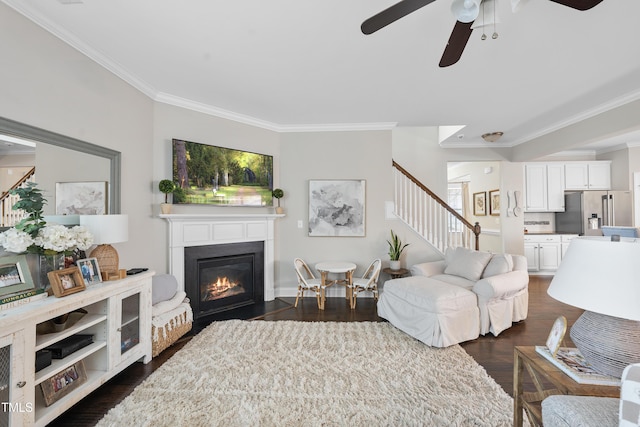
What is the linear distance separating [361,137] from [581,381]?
3.74m

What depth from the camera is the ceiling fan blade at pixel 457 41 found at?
167cm

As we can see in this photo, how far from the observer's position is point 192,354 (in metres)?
2.54

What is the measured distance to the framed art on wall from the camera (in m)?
4.33

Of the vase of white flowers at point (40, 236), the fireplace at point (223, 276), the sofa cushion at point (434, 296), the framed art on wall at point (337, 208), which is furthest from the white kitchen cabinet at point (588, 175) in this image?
the vase of white flowers at point (40, 236)

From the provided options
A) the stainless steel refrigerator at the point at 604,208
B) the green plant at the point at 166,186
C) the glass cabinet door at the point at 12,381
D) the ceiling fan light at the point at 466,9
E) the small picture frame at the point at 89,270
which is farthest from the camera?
the stainless steel refrigerator at the point at 604,208

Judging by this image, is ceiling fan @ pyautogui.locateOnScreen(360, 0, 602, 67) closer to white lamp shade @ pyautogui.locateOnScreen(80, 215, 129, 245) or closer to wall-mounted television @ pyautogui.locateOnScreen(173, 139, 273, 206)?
white lamp shade @ pyautogui.locateOnScreen(80, 215, 129, 245)

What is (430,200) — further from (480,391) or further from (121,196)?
(121,196)

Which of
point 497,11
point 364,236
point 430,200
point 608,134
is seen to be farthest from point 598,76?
point 364,236

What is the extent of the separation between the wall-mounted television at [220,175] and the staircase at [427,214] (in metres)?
2.12

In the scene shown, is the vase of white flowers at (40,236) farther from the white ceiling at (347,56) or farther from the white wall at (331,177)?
the white wall at (331,177)

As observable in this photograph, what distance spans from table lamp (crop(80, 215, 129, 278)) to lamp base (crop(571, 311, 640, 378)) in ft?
9.41

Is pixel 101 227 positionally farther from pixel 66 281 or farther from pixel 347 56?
pixel 347 56

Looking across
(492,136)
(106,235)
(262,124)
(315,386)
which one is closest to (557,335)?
A: (315,386)

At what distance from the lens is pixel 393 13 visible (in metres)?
1.51
